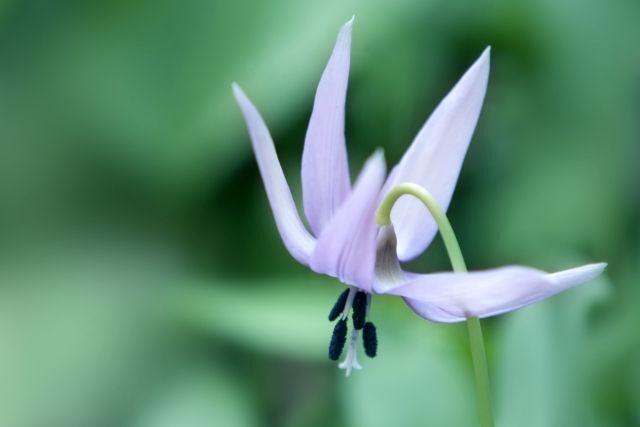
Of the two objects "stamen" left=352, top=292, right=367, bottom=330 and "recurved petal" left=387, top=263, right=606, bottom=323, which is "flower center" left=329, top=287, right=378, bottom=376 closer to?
"stamen" left=352, top=292, right=367, bottom=330

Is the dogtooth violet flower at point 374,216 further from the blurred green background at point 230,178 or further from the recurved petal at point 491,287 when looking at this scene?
the blurred green background at point 230,178

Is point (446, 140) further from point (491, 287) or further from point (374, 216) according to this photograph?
point (491, 287)

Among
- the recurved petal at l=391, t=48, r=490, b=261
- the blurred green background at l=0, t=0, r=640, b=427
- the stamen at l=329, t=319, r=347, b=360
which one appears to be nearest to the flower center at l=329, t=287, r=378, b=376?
the stamen at l=329, t=319, r=347, b=360

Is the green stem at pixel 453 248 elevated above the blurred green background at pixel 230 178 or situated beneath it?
situated beneath

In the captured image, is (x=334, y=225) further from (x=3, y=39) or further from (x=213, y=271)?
(x=3, y=39)

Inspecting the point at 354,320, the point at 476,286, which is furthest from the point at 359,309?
the point at 476,286

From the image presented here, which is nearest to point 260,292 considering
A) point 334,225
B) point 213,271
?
point 213,271

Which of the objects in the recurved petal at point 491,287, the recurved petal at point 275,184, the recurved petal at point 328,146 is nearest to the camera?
the recurved petal at point 491,287

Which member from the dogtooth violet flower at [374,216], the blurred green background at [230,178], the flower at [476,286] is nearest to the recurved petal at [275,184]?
the dogtooth violet flower at [374,216]
